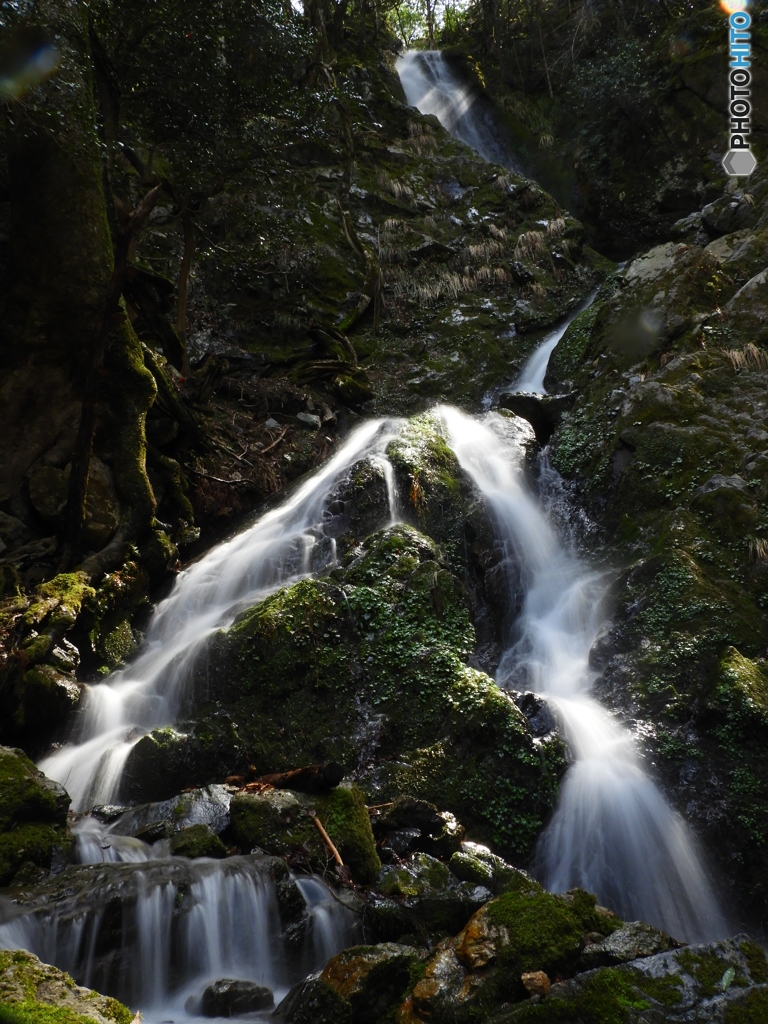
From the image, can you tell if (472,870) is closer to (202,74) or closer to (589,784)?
(589,784)

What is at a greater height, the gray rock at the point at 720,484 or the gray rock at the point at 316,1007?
the gray rock at the point at 720,484

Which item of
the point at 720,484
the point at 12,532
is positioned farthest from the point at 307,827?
the point at 720,484

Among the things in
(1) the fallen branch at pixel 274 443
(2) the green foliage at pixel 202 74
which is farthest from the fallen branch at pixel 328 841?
(2) the green foliage at pixel 202 74

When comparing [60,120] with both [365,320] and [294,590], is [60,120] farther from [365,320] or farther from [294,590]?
[365,320]

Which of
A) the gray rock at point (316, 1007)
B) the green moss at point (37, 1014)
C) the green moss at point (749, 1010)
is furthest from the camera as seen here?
the gray rock at point (316, 1007)

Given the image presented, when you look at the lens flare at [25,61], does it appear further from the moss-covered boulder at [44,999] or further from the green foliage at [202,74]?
the moss-covered boulder at [44,999]

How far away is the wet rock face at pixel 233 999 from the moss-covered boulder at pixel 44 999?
123 centimetres

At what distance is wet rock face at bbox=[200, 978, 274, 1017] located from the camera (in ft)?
12.8

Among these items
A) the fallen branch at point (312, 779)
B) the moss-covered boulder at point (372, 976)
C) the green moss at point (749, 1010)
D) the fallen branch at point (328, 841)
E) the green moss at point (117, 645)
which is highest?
the green moss at point (117, 645)

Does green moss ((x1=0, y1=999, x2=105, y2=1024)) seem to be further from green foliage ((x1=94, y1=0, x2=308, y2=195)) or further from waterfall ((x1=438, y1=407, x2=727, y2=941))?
green foliage ((x1=94, y1=0, x2=308, y2=195))

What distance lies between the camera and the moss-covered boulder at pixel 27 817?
459 cm

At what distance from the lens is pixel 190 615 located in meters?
9.12

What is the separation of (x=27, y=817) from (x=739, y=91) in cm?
2326

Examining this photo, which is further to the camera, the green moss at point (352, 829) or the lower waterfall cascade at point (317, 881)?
the green moss at point (352, 829)
